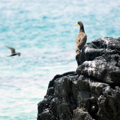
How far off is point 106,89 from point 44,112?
239 centimetres

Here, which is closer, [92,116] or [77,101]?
[92,116]

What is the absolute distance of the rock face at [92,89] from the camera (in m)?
5.65

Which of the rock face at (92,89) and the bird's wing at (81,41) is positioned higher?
the bird's wing at (81,41)

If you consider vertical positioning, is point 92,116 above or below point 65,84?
below

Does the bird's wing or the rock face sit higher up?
the bird's wing

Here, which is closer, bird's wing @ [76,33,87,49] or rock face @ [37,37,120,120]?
rock face @ [37,37,120,120]

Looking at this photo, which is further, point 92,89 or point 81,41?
point 81,41

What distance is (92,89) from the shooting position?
5867mm

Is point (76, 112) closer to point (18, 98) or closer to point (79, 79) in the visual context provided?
point (79, 79)

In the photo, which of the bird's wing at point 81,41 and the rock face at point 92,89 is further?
the bird's wing at point 81,41

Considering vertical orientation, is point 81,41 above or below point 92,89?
above

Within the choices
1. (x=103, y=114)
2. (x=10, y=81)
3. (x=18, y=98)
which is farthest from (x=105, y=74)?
(x=10, y=81)

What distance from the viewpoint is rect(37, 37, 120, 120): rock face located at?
565 cm

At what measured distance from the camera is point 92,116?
5875 millimetres
